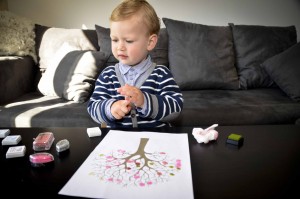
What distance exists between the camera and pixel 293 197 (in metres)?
0.45

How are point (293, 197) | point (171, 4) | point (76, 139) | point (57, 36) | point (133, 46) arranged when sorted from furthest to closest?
point (171, 4) < point (57, 36) < point (133, 46) < point (76, 139) < point (293, 197)

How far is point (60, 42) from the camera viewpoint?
197 centimetres

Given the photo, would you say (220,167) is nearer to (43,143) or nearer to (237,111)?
(43,143)

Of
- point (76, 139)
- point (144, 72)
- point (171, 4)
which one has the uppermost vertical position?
point (171, 4)

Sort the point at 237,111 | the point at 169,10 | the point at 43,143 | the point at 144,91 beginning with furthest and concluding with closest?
the point at 169,10 < the point at 237,111 < the point at 144,91 < the point at 43,143

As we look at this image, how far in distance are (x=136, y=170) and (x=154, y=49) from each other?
5.14 feet

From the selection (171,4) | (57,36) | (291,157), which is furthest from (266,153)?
(171,4)

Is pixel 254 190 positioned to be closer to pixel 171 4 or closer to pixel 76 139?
pixel 76 139

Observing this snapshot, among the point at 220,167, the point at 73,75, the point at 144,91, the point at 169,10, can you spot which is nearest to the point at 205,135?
the point at 220,167

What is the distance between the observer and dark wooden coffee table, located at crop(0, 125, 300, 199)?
0.48m

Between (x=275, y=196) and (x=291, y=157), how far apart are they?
0.20 m

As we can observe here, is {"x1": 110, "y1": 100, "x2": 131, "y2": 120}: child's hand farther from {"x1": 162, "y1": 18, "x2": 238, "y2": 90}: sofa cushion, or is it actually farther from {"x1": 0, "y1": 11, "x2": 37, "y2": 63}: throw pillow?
{"x1": 0, "y1": 11, "x2": 37, "y2": 63}: throw pillow

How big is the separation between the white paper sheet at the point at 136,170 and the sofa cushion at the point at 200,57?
1281mm

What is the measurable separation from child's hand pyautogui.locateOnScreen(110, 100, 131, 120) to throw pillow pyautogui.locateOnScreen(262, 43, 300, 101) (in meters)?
1.36
